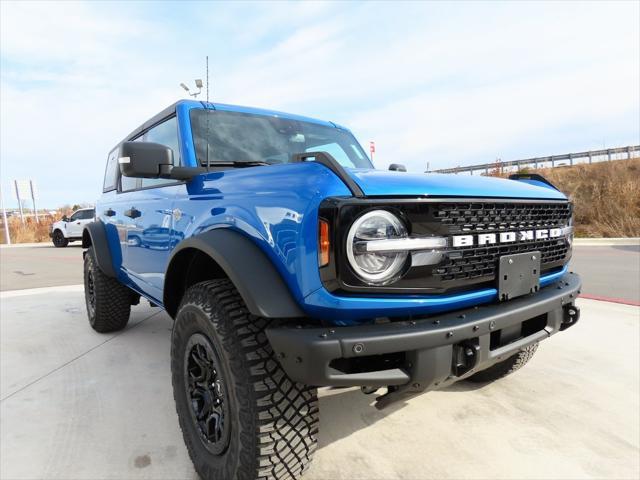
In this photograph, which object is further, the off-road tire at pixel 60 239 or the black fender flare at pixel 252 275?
the off-road tire at pixel 60 239

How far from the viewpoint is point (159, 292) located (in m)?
2.72

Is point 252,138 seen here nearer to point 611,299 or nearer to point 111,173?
point 111,173

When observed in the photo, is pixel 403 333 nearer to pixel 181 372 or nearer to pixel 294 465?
pixel 294 465

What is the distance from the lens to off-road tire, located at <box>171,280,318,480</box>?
1.52m

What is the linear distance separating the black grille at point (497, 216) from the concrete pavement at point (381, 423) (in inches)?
44.7

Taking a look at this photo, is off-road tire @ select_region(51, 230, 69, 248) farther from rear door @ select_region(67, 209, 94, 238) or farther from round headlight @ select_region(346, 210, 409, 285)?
round headlight @ select_region(346, 210, 409, 285)

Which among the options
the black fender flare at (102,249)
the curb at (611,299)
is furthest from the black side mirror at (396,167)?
the curb at (611,299)

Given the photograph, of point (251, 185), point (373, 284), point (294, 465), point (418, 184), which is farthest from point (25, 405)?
point (418, 184)

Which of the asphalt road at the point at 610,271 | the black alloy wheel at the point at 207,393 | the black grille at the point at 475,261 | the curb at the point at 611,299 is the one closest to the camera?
the black grille at the point at 475,261

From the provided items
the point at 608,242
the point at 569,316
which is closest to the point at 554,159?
the point at 608,242

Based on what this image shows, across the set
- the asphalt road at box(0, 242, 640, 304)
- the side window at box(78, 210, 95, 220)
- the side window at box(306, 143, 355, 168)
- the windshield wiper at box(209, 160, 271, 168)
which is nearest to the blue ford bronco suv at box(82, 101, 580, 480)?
the windshield wiper at box(209, 160, 271, 168)

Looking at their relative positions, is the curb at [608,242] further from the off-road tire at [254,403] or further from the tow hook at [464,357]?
the off-road tire at [254,403]

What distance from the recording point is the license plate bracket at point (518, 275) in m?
1.74

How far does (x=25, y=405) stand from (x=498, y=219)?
2.96 meters
